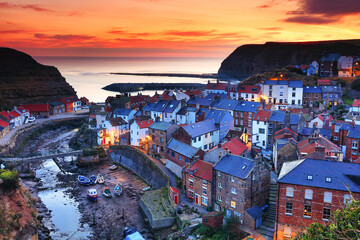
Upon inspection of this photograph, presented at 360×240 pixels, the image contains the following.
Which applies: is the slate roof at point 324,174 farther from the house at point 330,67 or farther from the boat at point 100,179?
the house at point 330,67

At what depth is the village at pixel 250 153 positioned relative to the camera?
78.5 feet

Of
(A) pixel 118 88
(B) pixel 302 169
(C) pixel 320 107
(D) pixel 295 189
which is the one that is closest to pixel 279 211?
(D) pixel 295 189

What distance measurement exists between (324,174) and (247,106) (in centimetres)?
3172

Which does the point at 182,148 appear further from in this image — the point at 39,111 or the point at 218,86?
the point at 39,111

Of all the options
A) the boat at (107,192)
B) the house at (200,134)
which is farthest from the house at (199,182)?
the boat at (107,192)

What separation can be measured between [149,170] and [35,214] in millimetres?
16142

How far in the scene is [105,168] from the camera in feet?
162

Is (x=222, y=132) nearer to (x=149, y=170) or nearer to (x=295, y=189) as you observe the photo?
(x=149, y=170)

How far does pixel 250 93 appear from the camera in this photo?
68312 millimetres

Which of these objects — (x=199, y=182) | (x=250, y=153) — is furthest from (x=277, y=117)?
(x=199, y=182)

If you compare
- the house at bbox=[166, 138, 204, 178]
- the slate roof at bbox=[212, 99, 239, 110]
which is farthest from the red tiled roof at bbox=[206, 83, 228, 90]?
the house at bbox=[166, 138, 204, 178]

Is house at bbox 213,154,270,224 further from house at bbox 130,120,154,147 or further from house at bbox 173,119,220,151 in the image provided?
house at bbox 130,120,154,147

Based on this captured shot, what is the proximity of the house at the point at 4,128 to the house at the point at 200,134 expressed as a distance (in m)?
38.4

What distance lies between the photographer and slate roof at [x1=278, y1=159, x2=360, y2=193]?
2253cm
